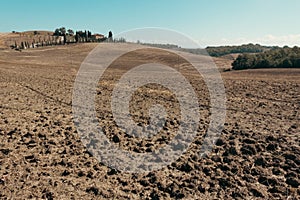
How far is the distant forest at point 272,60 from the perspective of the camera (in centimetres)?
4465

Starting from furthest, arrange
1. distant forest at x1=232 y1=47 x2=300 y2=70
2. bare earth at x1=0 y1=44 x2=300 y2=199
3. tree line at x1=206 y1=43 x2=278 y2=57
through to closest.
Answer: tree line at x1=206 y1=43 x2=278 y2=57 < distant forest at x1=232 y1=47 x2=300 y2=70 < bare earth at x1=0 y1=44 x2=300 y2=199

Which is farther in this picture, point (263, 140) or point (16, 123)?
point (16, 123)

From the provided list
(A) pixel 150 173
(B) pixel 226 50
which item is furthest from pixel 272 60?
(B) pixel 226 50

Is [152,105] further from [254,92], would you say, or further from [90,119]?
[254,92]

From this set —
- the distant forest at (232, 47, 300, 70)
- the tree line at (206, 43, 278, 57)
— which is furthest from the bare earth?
the tree line at (206, 43, 278, 57)

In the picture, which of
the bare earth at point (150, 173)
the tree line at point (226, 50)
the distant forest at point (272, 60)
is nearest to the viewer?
the bare earth at point (150, 173)

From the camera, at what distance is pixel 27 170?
611cm

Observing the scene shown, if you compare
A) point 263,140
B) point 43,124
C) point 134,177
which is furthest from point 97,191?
point 263,140

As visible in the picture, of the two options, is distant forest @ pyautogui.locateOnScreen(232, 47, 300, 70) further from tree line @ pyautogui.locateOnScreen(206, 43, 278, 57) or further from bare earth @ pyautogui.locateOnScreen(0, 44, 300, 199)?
tree line @ pyautogui.locateOnScreen(206, 43, 278, 57)

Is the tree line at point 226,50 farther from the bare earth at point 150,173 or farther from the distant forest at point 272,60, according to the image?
the bare earth at point 150,173

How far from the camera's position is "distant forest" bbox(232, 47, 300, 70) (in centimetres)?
4465

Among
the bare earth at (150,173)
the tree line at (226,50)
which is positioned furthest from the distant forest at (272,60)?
the tree line at (226,50)

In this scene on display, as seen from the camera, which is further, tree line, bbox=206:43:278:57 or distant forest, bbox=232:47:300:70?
tree line, bbox=206:43:278:57

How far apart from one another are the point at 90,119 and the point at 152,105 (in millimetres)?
4071
